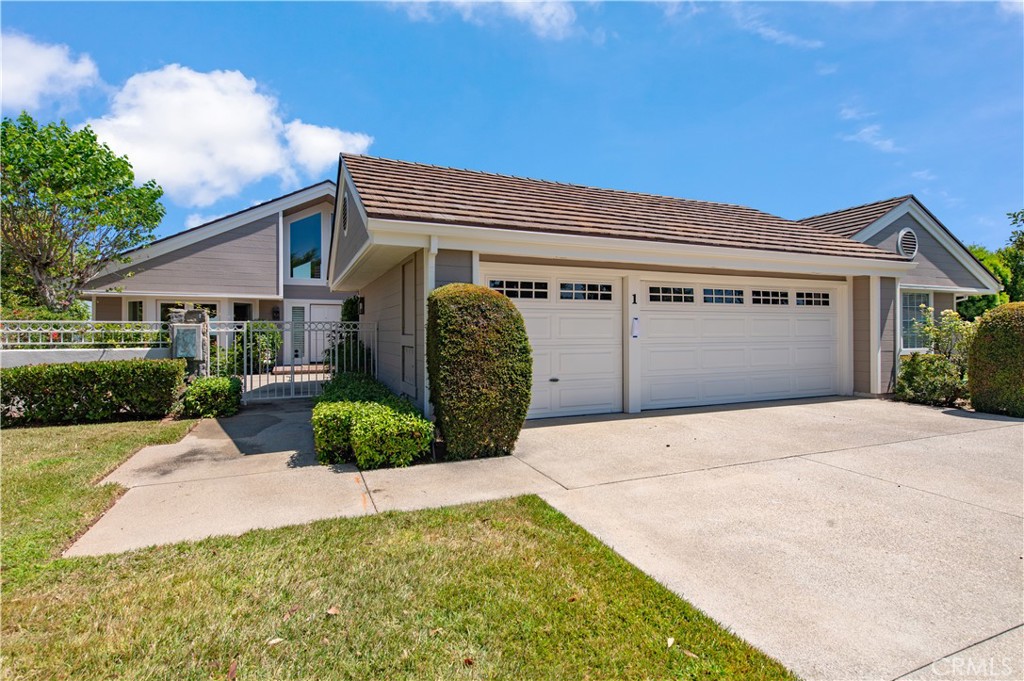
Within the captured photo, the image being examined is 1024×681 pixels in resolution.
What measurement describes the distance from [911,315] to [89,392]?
70.1 ft

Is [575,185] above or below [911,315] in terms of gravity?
above

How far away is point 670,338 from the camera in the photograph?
939cm

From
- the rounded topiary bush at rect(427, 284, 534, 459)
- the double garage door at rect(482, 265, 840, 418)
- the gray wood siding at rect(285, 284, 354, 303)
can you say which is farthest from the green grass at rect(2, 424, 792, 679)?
the gray wood siding at rect(285, 284, 354, 303)

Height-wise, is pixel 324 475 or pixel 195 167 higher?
pixel 195 167

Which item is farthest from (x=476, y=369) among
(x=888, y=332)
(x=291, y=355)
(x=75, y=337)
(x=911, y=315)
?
(x=911, y=315)

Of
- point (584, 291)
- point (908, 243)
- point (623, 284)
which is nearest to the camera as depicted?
point (584, 291)

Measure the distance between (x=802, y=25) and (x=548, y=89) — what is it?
4.81 metres

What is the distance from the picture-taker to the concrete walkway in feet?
8.39

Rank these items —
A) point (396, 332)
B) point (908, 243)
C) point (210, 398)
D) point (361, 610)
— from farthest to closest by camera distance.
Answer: point (908, 243)
point (396, 332)
point (210, 398)
point (361, 610)

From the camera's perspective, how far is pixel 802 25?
25.8 feet

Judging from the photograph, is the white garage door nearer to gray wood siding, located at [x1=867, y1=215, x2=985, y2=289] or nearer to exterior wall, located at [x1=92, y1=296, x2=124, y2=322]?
gray wood siding, located at [x1=867, y1=215, x2=985, y2=289]

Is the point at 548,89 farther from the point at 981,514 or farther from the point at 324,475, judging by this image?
the point at 981,514

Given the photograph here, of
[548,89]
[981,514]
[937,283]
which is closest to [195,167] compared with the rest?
[548,89]

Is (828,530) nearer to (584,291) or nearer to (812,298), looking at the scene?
(584,291)
